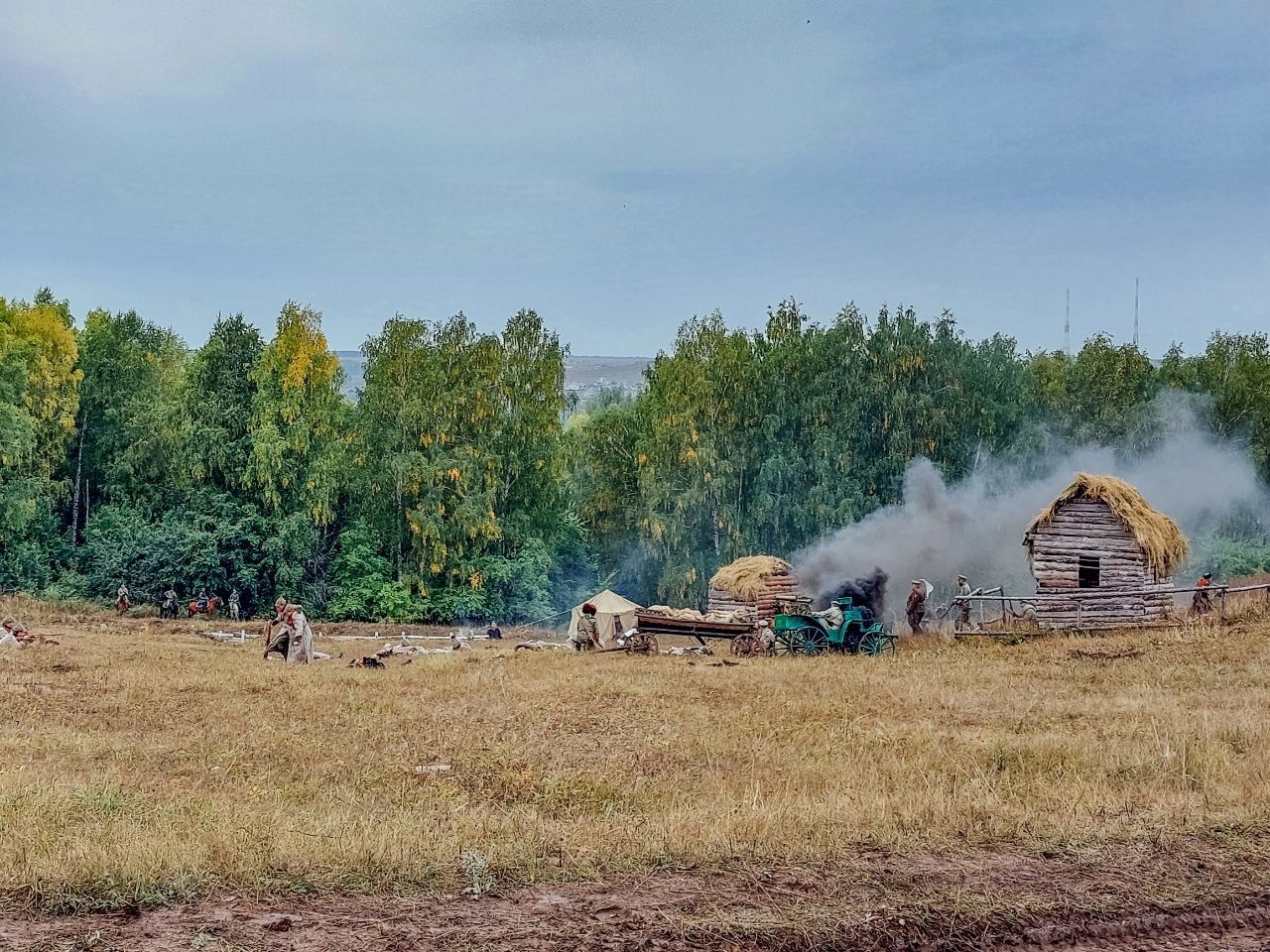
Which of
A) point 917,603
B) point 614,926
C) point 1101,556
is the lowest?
point 614,926

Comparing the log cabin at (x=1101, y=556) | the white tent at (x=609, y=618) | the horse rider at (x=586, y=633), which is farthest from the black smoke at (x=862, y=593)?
the horse rider at (x=586, y=633)

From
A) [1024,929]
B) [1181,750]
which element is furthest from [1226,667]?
[1024,929]

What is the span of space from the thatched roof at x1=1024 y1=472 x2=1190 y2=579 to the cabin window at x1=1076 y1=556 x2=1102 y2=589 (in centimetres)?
146

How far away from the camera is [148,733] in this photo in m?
16.1

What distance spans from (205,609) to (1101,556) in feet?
114

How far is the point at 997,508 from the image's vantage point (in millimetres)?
43812

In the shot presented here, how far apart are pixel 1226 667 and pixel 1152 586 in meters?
10.9

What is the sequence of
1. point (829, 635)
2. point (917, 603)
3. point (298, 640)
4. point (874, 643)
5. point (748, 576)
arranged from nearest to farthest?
point (298, 640) → point (874, 643) → point (829, 635) → point (917, 603) → point (748, 576)

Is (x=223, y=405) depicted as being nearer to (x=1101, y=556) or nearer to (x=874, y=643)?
(x=874, y=643)

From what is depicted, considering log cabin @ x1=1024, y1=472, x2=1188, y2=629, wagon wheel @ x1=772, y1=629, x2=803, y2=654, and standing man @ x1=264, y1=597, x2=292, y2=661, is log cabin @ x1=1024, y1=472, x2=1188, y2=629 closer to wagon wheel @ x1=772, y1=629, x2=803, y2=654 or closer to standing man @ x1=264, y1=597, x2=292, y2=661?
wagon wheel @ x1=772, y1=629, x2=803, y2=654

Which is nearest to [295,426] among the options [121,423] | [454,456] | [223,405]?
[223,405]

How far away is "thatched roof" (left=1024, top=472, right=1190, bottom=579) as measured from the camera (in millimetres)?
32312

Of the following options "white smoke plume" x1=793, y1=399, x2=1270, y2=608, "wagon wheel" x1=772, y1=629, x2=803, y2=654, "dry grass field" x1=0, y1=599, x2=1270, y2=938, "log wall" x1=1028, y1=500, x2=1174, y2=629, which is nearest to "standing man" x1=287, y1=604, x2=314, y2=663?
"dry grass field" x1=0, y1=599, x2=1270, y2=938

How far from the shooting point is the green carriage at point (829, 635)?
1200 inches
